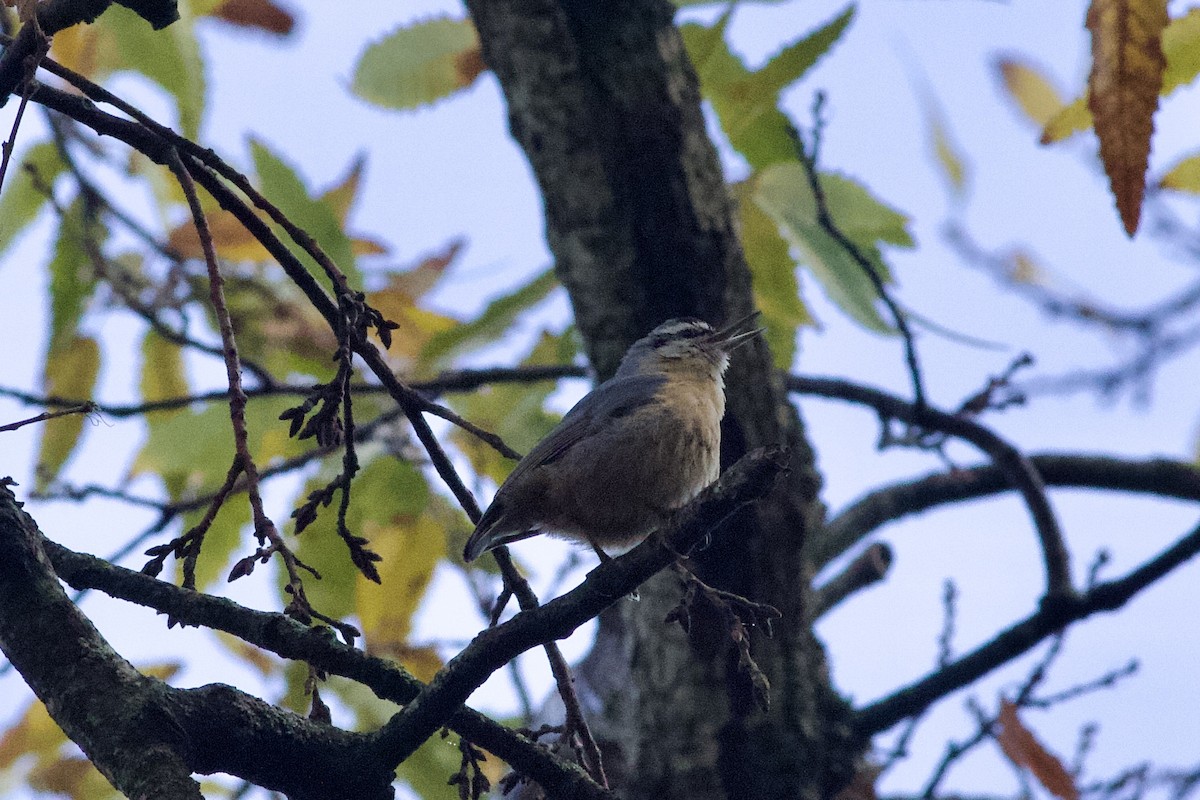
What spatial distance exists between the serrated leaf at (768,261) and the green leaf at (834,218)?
0.28ft

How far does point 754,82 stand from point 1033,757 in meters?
2.32

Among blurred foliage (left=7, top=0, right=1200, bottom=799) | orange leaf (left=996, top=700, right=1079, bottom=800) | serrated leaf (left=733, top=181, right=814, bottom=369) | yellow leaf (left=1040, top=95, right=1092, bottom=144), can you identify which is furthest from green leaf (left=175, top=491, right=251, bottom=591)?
yellow leaf (left=1040, top=95, right=1092, bottom=144)

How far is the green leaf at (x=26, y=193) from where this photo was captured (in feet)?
14.5

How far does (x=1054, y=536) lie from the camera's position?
4.90 meters

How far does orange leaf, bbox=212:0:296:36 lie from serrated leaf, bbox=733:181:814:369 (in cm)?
164

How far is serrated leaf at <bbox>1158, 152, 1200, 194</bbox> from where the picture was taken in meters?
2.51

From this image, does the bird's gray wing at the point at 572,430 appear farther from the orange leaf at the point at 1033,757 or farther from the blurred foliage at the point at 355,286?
the orange leaf at the point at 1033,757

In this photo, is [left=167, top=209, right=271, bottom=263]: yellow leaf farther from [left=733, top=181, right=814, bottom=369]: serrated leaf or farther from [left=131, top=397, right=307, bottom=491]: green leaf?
[left=733, top=181, right=814, bottom=369]: serrated leaf

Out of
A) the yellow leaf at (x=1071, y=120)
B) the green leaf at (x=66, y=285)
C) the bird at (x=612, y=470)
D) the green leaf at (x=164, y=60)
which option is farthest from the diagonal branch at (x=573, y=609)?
the green leaf at (x=66, y=285)

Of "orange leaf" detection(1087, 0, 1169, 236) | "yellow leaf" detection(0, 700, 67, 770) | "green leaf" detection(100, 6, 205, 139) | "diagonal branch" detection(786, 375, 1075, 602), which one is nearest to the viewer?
"orange leaf" detection(1087, 0, 1169, 236)

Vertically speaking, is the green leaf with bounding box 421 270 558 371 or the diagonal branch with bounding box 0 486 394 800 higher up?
the green leaf with bounding box 421 270 558 371

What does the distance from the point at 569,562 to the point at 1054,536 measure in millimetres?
2067

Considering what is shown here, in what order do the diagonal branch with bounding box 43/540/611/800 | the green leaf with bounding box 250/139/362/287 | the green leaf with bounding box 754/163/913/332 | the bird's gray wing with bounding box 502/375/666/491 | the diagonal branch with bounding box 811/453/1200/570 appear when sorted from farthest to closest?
the diagonal branch with bounding box 811/453/1200/570, the green leaf with bounding box 754/163/913/332, the bird's gray wing with bounding box 502/375/666/491, the green leaf with bounding box 250/139/362/287, the diagonal branch with bounding box 43/540/611/800

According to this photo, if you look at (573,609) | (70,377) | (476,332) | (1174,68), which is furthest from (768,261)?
(70,377)
